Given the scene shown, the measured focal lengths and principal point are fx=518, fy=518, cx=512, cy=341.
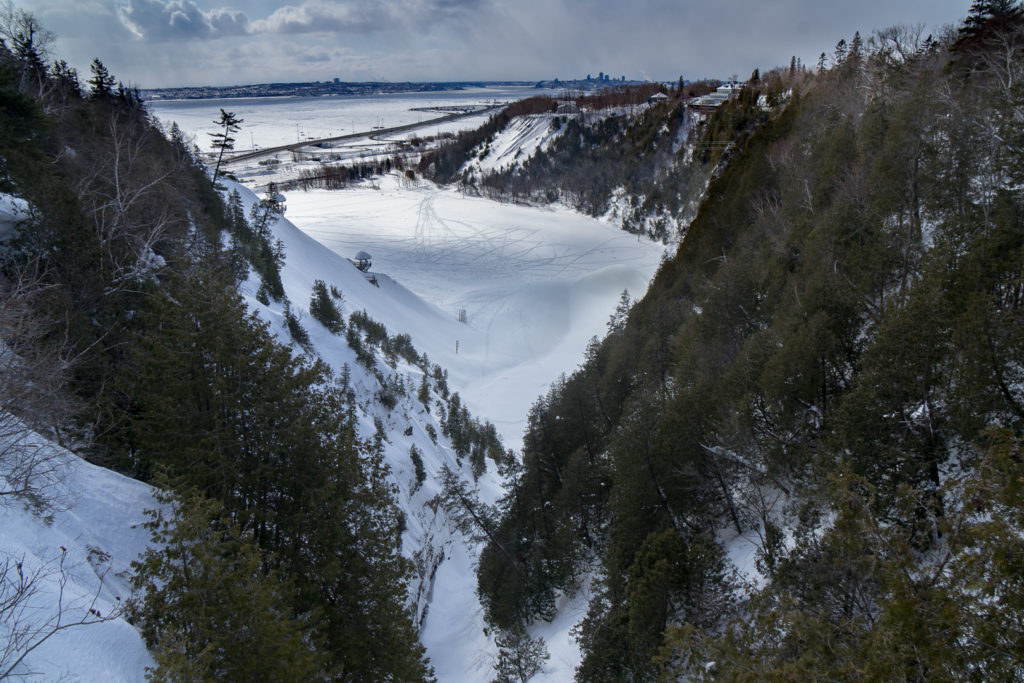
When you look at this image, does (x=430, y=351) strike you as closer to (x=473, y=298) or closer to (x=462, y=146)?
(x=473, y=298)

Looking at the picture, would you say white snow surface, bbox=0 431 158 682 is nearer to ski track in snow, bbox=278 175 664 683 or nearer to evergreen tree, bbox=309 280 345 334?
ski track in snow, bbox=278 175 664 683

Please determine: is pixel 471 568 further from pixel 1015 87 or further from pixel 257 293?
pixel 1015 87

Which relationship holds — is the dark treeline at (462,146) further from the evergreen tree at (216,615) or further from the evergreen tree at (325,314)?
the evergreen tree at (216,615)

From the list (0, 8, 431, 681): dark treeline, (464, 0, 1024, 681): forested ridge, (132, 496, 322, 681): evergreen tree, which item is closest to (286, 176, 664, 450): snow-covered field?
(464, 0, 1024, 681): forested ridge

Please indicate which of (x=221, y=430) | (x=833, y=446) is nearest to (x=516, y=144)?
(x=833, y=446)

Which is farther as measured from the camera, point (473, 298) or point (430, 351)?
point (473, 298)

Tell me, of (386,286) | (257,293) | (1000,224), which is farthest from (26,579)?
(386,286)
